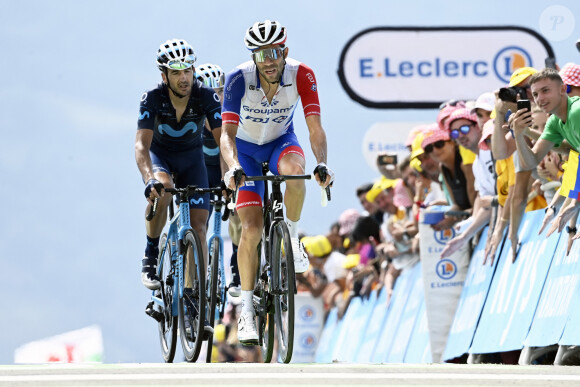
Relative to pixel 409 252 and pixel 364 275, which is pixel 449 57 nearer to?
pixel 364 275

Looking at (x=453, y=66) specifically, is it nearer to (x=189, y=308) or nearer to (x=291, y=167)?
(x=189, y=308)

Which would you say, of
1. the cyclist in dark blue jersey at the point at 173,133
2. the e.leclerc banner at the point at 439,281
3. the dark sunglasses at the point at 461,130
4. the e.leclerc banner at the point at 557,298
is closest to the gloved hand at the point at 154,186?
the cyclist in dark blue jersey at the point at 173,133

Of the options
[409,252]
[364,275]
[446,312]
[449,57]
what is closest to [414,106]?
[449,57]

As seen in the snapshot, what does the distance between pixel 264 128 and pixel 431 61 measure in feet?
47.3

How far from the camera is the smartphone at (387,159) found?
51.5ft

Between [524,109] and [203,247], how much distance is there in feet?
8.58

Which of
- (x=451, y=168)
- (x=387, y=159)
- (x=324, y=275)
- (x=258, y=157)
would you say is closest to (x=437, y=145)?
(x=451, y=168)

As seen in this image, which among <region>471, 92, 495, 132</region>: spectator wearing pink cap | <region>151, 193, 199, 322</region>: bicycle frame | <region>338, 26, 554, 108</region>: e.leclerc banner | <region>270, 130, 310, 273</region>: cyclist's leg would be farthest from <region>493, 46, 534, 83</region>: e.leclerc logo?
<region>270, 130, 310, 273</region>: cyclist's leg

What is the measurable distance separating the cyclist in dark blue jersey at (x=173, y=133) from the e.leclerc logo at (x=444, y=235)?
10.4 ft

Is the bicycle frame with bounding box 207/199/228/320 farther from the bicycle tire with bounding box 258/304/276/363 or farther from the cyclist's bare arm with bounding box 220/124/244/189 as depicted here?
the cyclist's bare arm with bounding box 220/124/244/189

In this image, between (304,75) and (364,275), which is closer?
(304,75)

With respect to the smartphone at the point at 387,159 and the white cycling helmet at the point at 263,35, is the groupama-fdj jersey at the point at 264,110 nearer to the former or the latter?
the white cycling helmet at the point at 263,35

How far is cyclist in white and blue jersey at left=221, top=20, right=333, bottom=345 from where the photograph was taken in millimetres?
8523

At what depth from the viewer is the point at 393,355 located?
46.3 ft
